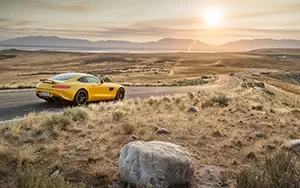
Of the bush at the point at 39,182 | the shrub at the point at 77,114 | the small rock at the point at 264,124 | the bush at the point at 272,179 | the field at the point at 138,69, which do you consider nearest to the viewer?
the bush at the point at 39,182

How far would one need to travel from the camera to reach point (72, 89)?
12234 mm

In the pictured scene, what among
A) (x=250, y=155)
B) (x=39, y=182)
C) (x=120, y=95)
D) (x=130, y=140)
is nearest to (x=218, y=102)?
(x=120, y=95)

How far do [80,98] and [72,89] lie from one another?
2.32 ft

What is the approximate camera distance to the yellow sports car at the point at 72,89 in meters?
12.0

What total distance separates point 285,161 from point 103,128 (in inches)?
215

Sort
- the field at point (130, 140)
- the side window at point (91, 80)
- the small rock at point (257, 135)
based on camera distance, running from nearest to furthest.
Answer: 1. the field at point (130, 140)
2. the small rock at point (257, 135)
3. the side window at point (91, 80)

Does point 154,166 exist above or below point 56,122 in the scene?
above

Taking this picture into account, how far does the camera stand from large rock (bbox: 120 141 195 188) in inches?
196

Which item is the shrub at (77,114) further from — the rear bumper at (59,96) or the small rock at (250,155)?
the small rock at (250,155)

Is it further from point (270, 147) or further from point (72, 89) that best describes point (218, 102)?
point (72, 89)

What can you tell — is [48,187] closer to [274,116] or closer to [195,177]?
[195,177]

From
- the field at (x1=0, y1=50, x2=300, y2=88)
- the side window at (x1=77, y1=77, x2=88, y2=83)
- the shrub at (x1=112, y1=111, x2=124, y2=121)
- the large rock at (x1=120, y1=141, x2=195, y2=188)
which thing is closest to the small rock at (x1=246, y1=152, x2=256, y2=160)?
the large rock at (x1=120, y1=141, x2=195, y2=188)

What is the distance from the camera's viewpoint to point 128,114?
11203 millimetres

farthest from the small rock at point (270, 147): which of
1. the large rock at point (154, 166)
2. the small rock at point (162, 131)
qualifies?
the large rock at point (154, 166)
